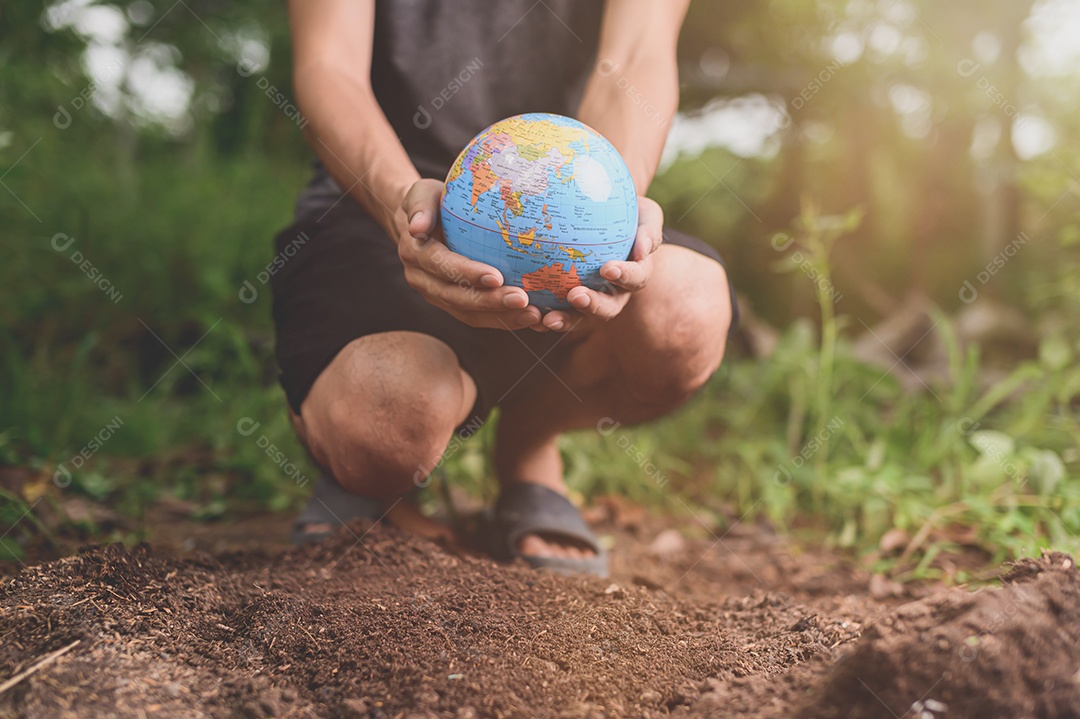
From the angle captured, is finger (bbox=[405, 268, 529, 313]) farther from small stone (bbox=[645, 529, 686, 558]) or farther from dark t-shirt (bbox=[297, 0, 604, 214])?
small stone (bbox=[645, 529, 686, 558])

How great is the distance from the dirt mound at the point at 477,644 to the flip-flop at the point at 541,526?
0.29m

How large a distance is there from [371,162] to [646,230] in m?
0.67

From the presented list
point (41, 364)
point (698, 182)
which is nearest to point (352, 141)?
point (41, 364)

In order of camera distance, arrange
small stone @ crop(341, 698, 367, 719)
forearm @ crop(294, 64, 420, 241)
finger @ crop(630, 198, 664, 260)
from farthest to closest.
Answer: forearm @ crop(294, 64, 420, 241)
finger @ crop(630, 198, 664, 260)
small stone @ crop(341, 698, 367, 719)

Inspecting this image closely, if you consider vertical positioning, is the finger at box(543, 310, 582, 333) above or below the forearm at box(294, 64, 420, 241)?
below

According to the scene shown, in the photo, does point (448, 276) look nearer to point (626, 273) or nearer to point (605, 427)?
point (626, 273)

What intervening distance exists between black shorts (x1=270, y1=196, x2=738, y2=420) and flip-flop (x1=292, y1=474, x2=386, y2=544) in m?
0.29

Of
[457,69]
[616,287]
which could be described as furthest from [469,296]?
[457,69]

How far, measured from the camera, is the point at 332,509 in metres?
2.31

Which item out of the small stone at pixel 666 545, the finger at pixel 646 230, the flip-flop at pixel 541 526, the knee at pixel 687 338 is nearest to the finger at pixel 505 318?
the finger at pixel 646 230

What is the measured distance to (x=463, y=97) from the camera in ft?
8.00

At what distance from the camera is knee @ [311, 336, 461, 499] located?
193 centimetres

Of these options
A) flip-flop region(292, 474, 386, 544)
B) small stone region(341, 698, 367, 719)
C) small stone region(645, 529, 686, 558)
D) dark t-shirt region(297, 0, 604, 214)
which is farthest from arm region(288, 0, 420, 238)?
small stone region(645, 529, 686, 558)

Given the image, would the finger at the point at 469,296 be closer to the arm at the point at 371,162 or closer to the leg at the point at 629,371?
the arm at the point at 371,162
